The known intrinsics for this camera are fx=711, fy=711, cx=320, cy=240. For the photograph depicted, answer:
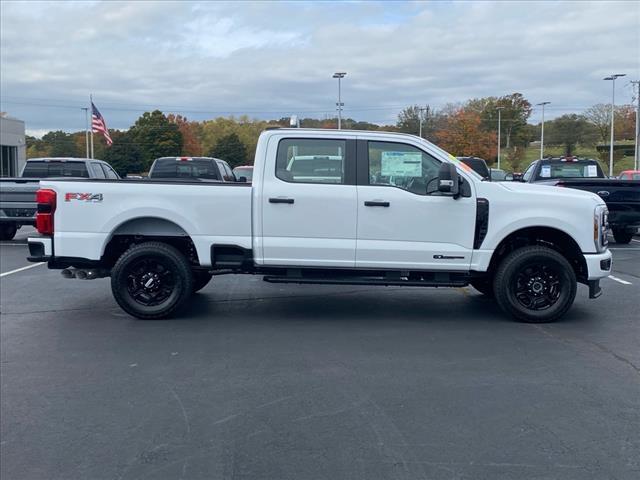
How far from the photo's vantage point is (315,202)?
7934mm

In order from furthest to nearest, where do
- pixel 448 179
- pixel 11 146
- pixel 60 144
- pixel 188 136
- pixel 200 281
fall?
pixel 60 144 < pixel 188 136 < pixel 11 146 < pixel 200 281 < pixel 448 179

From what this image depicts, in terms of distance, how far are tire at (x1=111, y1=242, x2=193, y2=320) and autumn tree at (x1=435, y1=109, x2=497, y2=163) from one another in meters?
48.5

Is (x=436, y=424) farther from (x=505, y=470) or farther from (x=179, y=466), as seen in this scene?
(x=179, y=466)

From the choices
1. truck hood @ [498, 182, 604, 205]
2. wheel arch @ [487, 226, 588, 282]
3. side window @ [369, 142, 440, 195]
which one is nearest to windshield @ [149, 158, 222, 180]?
side window @ [369, 142, 440, 195]

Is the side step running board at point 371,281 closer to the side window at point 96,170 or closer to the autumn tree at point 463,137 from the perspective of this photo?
the side window at point 96,170

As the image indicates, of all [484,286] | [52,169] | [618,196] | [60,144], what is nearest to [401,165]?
[484,286]

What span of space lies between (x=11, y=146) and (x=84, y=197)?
4382 cm

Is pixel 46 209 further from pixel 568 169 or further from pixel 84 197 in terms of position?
pixel 568 169

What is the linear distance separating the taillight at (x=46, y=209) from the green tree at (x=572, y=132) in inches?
2777

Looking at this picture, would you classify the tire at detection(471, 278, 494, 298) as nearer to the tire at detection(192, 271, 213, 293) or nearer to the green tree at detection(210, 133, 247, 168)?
the tire at detection(192, 271, 213, 293)

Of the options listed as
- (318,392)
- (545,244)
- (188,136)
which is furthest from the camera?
(188,136)

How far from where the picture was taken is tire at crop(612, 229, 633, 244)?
1622 cm

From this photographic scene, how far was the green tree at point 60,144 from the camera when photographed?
61781 mm

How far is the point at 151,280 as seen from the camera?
8.23m
